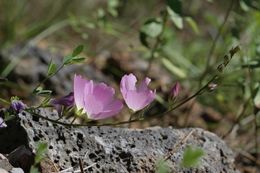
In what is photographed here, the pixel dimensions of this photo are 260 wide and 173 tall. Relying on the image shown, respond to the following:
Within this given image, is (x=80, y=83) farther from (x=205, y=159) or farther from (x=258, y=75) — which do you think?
(x=258, y=75)

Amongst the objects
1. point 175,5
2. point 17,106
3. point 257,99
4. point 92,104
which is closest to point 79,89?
point 92,104

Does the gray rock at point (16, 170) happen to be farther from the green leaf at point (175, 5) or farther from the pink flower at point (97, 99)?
the green leaf at point (175, 5)

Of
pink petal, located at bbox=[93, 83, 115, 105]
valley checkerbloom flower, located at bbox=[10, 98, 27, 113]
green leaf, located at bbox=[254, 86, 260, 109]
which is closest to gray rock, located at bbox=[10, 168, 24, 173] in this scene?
valley checkerbloom flower, located at bbox=[10, 98, 27, 113]

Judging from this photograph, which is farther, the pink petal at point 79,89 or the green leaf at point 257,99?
the green leaf at point 257,99

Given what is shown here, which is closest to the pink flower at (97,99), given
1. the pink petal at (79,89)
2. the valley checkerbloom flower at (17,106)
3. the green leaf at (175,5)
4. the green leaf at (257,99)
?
the pink petal at (79,89)

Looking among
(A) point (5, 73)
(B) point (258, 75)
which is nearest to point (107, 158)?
(A) point (5, 73)
